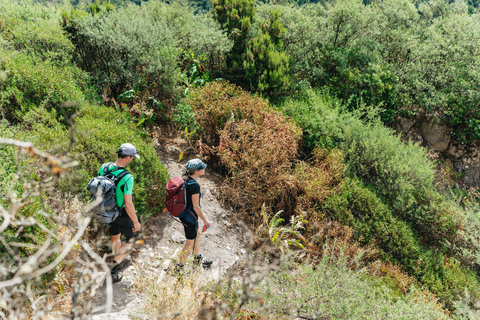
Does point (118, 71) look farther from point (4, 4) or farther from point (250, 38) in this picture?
point (250, 38)

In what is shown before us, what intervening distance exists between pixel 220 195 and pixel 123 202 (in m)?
3.22

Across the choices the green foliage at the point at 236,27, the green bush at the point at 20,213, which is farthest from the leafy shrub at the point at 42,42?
the green foliage at the point at 236,27

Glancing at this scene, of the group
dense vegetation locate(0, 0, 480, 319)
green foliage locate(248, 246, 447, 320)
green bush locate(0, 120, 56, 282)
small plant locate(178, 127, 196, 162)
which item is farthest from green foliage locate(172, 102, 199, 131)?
green foliage locate(248, 246, 447, 320)

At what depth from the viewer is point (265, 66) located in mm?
9266

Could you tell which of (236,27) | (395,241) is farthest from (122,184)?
(236,27)

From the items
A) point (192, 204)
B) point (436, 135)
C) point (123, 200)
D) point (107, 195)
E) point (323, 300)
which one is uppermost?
point (107, 195)

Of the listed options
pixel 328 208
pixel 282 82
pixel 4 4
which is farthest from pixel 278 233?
pixel 4 4

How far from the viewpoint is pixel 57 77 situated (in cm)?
611

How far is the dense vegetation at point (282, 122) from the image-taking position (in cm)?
508

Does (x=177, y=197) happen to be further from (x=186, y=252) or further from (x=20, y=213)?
(x=20, y=213)

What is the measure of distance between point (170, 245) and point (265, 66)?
656cm

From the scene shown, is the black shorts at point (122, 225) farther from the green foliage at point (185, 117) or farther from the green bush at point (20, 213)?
the green foliage at point (185, 117)

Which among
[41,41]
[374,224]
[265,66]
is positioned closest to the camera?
[374,224]

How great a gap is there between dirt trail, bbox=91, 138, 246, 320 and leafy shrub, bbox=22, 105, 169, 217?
1.64ft
